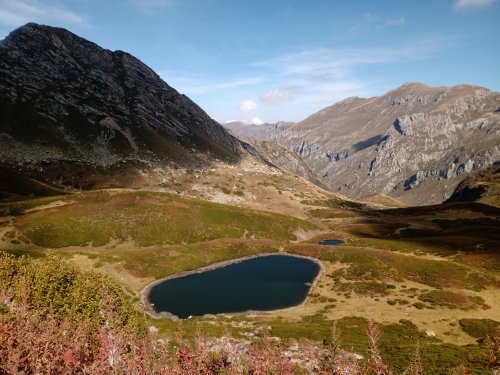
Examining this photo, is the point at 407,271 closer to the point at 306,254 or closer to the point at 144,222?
the point at 306,254

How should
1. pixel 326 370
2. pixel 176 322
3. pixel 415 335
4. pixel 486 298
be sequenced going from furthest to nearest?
pixel 486 298 < pixel 176 322 < pixel 415 335 < pixel 326 370

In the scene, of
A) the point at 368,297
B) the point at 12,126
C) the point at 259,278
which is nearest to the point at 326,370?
the point at 368,297

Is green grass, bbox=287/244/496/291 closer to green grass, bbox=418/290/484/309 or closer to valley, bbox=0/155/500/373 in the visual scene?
valley, bbox=0/155/500/373

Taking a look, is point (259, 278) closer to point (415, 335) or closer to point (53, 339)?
point (415, 335)

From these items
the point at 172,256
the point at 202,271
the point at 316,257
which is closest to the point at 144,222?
the point at 172,256

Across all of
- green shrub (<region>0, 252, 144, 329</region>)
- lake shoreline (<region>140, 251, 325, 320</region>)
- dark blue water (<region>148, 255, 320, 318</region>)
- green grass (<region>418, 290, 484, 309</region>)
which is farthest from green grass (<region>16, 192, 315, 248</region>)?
green grass (<region>418, 290, 484, 309</region>)

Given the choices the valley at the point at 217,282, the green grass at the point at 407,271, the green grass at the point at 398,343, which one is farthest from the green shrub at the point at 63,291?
the green grass at the point at 407,271

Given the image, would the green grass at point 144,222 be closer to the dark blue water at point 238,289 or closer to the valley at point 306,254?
the valley at point 306,254
